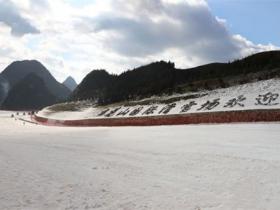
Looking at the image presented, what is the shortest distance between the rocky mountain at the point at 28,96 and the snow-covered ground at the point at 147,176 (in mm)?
165010

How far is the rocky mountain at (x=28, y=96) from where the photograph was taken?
583 ft

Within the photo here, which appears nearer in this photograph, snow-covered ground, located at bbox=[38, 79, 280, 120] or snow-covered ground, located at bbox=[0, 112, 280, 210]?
snow-covered ground, located at bbox=[0, 112, 280, 210]

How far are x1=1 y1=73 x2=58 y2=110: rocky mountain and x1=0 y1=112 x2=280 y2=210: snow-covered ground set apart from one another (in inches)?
6496

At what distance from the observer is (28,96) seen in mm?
181750

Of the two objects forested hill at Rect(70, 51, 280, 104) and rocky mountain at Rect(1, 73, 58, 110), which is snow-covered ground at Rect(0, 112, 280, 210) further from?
rocky mountain at Rect(1, 73, 58, 110)

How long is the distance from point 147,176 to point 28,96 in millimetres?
177649

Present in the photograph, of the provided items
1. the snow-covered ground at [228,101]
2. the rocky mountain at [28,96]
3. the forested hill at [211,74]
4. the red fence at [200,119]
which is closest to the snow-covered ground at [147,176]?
the red fence at [200,119]

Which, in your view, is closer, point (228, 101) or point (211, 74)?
point (228, 101)

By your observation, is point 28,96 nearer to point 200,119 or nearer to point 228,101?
point 200,119

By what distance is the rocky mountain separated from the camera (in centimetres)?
17762

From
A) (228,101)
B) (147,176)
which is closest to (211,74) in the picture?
(228,101)

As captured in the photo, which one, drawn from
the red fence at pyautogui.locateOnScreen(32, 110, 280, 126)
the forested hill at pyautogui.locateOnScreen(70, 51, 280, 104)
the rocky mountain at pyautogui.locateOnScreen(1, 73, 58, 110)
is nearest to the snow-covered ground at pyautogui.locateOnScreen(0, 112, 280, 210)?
the red fence at pyautogui.locateOnScreen(32, 110, 280, 126)

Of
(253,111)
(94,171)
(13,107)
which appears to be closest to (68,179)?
(94,171)

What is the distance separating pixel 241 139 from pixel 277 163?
203 inches
